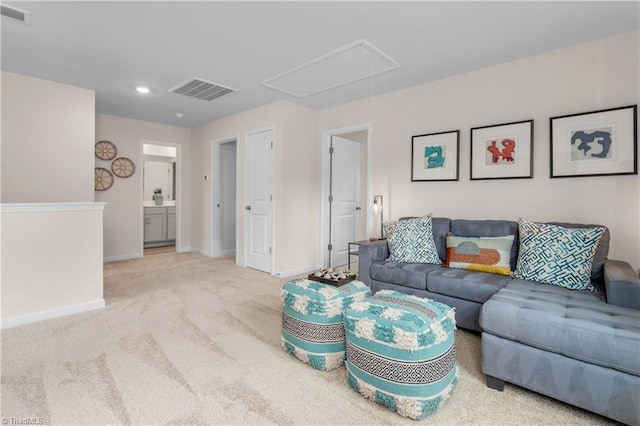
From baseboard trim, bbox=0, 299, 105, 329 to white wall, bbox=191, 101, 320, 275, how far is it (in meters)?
2.04

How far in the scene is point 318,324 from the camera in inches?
75.3

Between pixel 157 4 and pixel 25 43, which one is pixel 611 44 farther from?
pixel 25 43

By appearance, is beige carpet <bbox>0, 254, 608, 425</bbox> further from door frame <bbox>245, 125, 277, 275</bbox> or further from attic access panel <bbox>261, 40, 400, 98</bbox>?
attic access panel <bbox>261, 40, 400, 98</bbox>

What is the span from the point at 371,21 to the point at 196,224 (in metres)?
4.94

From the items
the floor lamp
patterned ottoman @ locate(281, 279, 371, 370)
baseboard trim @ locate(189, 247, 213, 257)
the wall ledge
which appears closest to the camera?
patterned ottoman @ locate(281, 279, 371, 370)

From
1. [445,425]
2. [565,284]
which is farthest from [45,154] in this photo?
[565,284]

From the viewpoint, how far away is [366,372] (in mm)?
1601

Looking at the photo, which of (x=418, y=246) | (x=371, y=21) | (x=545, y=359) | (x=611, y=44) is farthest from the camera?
(x=418, y=246)

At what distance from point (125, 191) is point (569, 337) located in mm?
6050

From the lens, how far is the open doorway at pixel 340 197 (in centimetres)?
465

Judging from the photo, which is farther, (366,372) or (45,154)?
(45,154)

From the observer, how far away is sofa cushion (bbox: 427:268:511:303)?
2.25 metres

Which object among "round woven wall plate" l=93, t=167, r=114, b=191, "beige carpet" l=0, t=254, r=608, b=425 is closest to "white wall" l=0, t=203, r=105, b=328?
"beige carpet" l=0, t=254, r=608, b=425

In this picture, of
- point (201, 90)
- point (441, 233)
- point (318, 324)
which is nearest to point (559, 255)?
point (441, 233)
